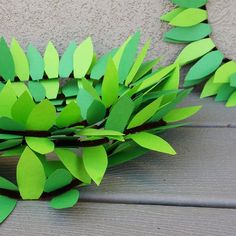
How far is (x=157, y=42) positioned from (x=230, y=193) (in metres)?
0.42

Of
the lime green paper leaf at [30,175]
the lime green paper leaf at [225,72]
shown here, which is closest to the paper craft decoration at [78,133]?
the lime green paper leaf at [30,175]

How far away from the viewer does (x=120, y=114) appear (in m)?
0.50

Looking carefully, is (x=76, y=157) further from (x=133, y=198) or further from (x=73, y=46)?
(x=73, y=46)

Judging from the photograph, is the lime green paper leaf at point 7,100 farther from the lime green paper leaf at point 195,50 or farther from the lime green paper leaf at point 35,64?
the lime green paper leaf at point 195,50

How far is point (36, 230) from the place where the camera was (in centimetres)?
45

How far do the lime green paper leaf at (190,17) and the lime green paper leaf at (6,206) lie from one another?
1.53 feet

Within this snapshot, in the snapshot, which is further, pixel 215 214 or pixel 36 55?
pixel 36 55

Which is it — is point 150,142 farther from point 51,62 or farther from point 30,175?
point 51,62

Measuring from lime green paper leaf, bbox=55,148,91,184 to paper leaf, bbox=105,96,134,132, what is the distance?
0.06m

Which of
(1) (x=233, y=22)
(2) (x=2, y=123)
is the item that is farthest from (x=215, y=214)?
(1) (x=233, y=22)

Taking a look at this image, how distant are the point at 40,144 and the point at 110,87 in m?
0.13

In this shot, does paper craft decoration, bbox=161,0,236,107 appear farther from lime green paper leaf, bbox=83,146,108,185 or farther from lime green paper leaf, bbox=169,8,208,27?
lime green paper leaf, bbox=83,146,108,185

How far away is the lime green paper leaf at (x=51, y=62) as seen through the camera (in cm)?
76

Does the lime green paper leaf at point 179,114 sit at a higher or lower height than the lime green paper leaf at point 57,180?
lower
